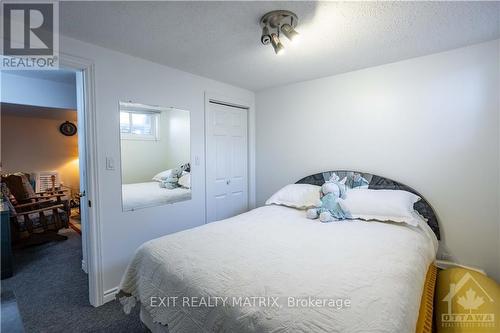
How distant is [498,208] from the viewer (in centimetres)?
191

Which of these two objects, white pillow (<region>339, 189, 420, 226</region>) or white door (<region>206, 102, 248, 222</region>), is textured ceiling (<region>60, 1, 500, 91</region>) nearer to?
white door (<region>206, 102, 248, 222</region>)

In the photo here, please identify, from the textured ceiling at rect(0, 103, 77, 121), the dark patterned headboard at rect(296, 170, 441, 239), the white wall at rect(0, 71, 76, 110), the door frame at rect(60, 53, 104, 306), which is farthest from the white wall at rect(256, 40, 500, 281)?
the textured ceiling at rect(0, 103, 77, 121)

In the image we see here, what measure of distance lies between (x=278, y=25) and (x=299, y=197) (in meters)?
1.64

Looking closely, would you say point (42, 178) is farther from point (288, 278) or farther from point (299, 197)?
point (288, 278)

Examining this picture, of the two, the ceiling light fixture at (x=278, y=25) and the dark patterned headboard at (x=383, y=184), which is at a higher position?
the ceiling light fixture at (x=278, y=25)

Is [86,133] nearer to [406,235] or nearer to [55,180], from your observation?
[406,235]

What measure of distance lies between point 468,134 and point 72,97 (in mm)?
4506

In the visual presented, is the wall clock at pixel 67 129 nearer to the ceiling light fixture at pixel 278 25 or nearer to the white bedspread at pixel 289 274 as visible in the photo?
the white bedspread at pixel 289 274

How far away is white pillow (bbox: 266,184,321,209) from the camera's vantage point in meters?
2.46

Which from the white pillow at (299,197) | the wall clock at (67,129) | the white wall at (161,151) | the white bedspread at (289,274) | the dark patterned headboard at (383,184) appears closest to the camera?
the white bedspread at (289,274)

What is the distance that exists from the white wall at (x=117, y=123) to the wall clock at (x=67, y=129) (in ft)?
13.0

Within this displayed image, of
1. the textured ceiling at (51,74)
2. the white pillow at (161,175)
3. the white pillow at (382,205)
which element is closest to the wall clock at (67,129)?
the textured ceiling at (51,74)

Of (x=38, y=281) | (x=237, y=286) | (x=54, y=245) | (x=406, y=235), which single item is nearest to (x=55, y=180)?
(x=54, y=245)

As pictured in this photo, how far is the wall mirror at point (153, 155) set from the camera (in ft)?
7.34
